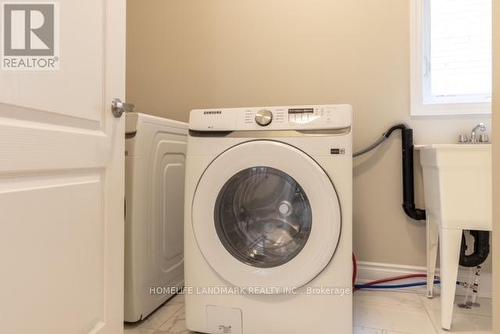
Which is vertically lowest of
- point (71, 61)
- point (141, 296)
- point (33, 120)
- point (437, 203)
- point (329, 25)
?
point (141, 296)

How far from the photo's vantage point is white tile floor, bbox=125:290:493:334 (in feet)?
4.39

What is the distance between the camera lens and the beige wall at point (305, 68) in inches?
69.8

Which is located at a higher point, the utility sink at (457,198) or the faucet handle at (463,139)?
the faucet handle at (463,139)

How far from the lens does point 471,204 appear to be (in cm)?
126

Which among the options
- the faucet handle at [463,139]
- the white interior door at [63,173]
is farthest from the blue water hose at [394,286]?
the white interior door at [63,173]

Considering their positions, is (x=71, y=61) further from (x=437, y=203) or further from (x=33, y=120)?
(x=437, y=203)

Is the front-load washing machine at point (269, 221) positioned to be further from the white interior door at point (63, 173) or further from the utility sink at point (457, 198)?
the utility sink at point (457, 198)

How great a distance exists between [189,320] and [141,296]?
0.77 ft

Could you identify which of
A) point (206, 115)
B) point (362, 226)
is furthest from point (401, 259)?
point (206, 115)

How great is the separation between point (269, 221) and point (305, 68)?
3.24 ft

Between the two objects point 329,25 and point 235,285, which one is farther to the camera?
point 329,25

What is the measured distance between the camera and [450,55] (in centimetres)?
176

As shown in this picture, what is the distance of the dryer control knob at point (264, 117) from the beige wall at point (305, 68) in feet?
2.37

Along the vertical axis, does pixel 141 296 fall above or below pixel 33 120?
below
